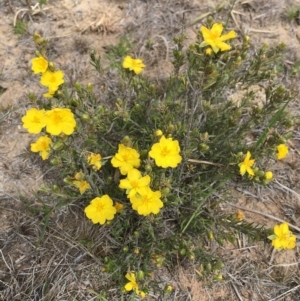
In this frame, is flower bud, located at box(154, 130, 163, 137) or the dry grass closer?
flower bud, located at box(154, 130, 163, 137)

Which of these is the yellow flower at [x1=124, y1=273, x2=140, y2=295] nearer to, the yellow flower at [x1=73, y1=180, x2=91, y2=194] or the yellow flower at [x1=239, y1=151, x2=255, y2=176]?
the yellow flower at [x1=73, y1=180, x2=91, y2=194]

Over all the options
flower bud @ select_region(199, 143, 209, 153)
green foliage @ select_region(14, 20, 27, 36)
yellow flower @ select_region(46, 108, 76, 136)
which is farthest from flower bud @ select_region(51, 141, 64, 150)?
green foliage @ select_region(14, 20, 27, 36)

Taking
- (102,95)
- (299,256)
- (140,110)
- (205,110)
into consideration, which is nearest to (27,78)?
(102,95)

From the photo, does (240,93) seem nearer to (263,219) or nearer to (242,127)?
(242,127)

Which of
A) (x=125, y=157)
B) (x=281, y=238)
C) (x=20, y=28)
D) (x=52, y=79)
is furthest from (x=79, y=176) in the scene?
(x=20, y=28)

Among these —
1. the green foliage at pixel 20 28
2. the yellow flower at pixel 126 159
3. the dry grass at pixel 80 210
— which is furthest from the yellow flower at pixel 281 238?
the green foliage at pixel 20 28

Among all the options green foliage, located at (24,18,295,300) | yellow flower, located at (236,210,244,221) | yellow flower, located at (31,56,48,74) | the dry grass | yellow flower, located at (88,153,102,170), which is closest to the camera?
yellow flower, located at (88,153,102,170)
